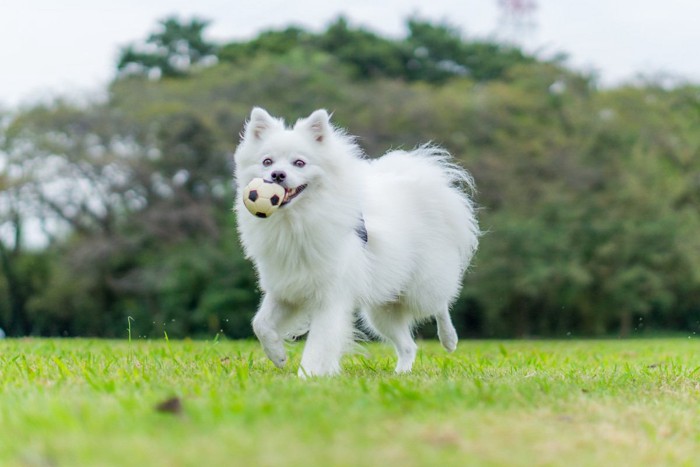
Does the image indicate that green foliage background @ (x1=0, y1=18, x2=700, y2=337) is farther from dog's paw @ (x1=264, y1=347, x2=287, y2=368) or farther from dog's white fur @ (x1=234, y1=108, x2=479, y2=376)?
dog's paw @ (x1=264, y1=347, x2=287, y2=368)

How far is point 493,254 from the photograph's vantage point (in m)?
26.9

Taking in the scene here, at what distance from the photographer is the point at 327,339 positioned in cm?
562

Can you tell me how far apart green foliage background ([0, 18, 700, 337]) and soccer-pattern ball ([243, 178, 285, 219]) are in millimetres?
21033

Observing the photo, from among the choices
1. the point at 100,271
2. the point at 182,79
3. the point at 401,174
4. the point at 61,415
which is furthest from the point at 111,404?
the point at 182,79

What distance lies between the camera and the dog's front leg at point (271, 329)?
5770mm

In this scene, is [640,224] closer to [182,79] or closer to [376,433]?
[182,79]

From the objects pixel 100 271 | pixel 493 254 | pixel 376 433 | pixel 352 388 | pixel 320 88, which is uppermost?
pixel 376 433

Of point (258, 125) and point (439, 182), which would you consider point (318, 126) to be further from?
point (439, 182)

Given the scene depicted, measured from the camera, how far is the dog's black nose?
5.52 m

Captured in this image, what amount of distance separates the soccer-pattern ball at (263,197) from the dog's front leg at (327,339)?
759mm

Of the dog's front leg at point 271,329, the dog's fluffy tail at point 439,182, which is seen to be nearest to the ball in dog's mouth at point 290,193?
the dog's front leg at point 271,329

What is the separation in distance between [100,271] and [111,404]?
25671mm

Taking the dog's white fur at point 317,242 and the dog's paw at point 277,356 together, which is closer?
the dog's white fur at point 317,242

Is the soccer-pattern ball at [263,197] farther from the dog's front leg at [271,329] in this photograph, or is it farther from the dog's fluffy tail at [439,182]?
the dog's fluffy tail at [439,182]
